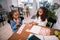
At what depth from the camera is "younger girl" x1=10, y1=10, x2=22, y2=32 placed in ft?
4.69

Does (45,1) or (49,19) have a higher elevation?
(45,1)

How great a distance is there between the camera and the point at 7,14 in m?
1.46

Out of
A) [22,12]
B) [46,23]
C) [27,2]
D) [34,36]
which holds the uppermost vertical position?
[27,2]

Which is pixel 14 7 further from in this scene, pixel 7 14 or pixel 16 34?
pixel 16 34

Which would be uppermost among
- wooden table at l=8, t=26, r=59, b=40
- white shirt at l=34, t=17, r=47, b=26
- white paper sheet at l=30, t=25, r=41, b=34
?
white shirt at l=34, t=17, r=47, b=26

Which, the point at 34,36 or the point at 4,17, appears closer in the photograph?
the point at 34,36

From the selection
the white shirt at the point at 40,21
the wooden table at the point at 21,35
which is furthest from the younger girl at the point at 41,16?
the wooden table at the point at 21,35

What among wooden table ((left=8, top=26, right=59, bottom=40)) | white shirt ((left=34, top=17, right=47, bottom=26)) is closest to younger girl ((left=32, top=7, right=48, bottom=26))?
white shirt ((left=34, top=17, right=47, bottom=26))

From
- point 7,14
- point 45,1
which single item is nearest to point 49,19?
point 45,1

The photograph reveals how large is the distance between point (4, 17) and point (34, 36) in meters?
0.40

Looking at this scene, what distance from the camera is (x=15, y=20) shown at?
1448 mm

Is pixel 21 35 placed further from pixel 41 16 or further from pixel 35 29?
pixel 41 16

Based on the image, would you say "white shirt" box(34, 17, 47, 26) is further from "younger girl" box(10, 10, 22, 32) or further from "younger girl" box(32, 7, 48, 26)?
"younger girl" box(10, 10, 22, 32)

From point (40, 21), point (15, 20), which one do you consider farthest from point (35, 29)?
point (15, 20)
